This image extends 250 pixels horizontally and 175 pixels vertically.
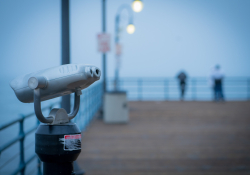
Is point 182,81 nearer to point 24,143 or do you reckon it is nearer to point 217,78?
point 217,78

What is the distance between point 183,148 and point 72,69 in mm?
5033

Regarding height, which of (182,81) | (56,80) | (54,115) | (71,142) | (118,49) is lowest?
(182,81)

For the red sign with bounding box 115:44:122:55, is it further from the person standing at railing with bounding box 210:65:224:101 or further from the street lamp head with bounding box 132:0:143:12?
the person standing at railing with bounding box 210:65:224:101

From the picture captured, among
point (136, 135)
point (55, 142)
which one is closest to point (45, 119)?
point (55, 142)

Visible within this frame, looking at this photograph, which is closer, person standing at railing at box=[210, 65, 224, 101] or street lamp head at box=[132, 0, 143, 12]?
street lamp head at box=[132, 0, 143, 12]

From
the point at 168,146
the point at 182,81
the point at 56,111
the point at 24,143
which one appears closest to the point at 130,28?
the point at 182,81

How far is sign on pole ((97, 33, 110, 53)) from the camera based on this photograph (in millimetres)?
10438

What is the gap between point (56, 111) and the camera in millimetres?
1823

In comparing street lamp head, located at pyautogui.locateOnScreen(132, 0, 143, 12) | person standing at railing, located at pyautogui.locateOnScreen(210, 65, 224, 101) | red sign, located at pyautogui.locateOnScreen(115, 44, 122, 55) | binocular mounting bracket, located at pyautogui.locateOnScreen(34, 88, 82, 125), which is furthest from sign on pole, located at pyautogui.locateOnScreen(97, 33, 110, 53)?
binocular mounting bracket, located at pyautogui.locateOnScreen(34, 88, 82, 125)

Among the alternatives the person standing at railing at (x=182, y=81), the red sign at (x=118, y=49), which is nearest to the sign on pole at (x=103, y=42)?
the red sign at (x=118, y=49)

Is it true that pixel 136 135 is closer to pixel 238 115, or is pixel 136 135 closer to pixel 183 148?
pixel 183 148

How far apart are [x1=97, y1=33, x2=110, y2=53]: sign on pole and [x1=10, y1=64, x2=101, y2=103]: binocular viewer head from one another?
873cm

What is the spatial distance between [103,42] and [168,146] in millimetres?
5072

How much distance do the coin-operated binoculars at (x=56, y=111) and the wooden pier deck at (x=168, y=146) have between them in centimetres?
312
